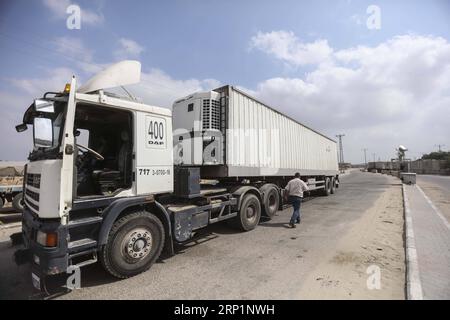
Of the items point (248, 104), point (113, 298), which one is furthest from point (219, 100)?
point (113, 298)

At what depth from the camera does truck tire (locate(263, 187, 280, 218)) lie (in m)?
7.64

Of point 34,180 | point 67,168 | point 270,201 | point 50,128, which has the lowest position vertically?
point 270,201

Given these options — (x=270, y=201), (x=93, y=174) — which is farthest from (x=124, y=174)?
(x=270, y=201)

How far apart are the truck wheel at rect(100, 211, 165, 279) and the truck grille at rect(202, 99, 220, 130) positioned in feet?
8.87

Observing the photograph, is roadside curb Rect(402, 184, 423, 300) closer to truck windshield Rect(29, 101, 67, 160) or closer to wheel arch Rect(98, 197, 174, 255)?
wheel arch Rect(98, 197, 174, 255)

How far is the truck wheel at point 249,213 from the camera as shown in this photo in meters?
6.62

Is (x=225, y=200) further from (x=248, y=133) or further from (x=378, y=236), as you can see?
(x=378, y=236)

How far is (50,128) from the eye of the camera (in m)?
3.46

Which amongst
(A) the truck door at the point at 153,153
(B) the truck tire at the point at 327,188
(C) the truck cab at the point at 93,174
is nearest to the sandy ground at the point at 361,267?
(C) the truck cab at the point at 93,174

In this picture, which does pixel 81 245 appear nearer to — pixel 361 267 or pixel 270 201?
pixel 361 267

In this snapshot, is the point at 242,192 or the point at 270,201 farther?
the point at 270,201

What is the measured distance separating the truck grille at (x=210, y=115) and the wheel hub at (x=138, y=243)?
2.94 meters

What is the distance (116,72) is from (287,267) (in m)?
4.37

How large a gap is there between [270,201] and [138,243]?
4.95 meters
